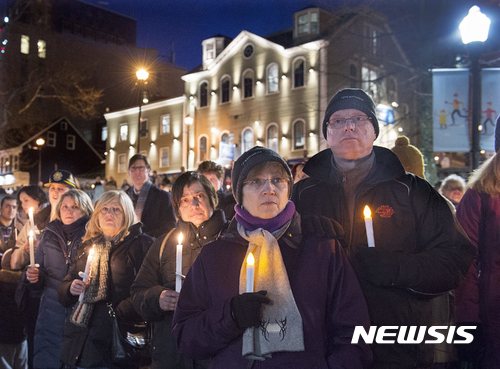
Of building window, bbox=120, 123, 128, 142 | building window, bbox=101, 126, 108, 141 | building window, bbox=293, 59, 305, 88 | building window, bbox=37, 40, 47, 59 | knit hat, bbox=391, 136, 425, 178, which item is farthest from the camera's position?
building window, bbox=101, 126, 108, 141

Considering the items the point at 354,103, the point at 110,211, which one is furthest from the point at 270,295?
the point at 110,211

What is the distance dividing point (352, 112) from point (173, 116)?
40769mm

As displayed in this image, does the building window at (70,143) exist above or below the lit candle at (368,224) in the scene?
above

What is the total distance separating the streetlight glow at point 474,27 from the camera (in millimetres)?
7949

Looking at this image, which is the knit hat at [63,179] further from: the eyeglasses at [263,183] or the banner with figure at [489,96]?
the banner with figure at [489,96]

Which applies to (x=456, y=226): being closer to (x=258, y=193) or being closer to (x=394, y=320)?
(x=394, y=320)

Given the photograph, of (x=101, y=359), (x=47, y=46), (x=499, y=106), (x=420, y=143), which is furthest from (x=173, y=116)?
(x=101, y=359)

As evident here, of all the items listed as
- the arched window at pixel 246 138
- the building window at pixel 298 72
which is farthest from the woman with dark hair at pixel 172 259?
the arched window at pixel 246 138

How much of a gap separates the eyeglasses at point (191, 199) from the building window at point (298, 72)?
3159cm

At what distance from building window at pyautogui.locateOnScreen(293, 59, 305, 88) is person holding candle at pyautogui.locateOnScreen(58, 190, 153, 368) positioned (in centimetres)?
3110

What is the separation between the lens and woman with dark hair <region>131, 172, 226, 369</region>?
3871 mm

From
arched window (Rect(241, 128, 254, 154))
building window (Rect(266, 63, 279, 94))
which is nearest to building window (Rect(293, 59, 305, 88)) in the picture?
building window (Rect(266, 63, 279, 94))

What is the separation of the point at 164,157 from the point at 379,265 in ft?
137

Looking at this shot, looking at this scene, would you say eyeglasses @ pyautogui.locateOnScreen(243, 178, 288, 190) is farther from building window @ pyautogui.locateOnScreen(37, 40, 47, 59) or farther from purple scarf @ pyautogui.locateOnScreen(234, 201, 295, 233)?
building window @ pyautogui.locateOnScreen(37, 40, 47, 59)
